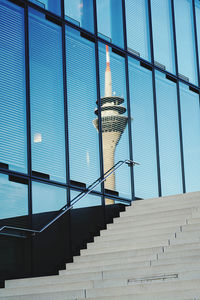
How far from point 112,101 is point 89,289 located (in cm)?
534

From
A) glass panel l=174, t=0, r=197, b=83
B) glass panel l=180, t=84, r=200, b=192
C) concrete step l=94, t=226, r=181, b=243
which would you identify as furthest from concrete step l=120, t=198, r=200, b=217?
glass panel l=174, t=0, r=197, b=83

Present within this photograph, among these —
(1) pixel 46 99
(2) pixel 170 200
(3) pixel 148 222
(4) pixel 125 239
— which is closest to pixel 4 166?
(1) pixel 46 99

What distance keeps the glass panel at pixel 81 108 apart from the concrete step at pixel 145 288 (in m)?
3.38

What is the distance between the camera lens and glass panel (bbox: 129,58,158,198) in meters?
13.3

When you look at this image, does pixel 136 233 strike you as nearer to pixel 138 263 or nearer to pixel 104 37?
pixel 138 263

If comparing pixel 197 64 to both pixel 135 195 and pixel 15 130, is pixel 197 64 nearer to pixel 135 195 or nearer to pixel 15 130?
pixel 135 195

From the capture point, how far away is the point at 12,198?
32.9 ft

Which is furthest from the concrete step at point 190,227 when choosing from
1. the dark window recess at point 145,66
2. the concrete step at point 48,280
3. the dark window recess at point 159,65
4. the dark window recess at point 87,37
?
the dark window recess at point 159,65

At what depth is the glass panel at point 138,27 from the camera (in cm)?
1395

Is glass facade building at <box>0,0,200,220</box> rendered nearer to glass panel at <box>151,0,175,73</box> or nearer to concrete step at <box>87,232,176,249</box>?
glass panel at <box>151,0,175,73</box>

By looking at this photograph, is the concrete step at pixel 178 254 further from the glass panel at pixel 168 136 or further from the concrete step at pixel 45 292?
the glass panel at pixel 168 136

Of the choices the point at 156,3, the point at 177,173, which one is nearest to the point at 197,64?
the point at 156,3

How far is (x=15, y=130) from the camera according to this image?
10367 millimetres

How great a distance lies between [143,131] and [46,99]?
311 centimetres
